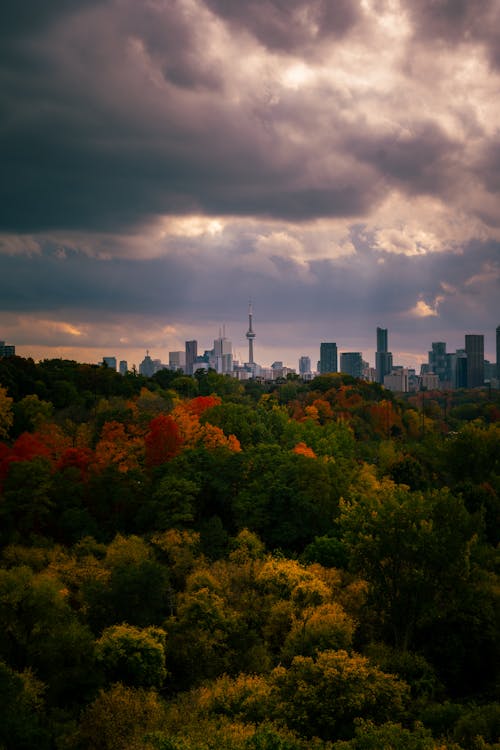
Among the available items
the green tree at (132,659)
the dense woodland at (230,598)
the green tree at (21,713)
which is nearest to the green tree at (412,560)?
the dense woodland at (230,598)

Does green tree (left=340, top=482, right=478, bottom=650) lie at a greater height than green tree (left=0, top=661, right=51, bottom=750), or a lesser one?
greater

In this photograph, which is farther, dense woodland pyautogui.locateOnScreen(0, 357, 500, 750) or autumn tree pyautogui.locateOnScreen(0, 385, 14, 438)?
autumn tree pyautogui.locateOnScreen(0, 385, 14, 438)

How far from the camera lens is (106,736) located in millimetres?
27859

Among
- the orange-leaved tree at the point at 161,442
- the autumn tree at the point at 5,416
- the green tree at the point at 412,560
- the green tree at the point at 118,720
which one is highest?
the autumn tree at the point at 5,416

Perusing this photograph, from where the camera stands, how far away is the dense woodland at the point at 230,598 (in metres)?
29.0

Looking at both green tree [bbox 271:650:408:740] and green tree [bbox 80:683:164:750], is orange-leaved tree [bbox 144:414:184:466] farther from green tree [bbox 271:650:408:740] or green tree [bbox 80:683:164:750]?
green tree [bbox 271:650:408:740]

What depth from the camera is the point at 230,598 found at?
40.4 meters

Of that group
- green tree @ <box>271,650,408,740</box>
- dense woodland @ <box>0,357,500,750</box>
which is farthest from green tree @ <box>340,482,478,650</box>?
green tree @ <box>271,650,408,740</box>

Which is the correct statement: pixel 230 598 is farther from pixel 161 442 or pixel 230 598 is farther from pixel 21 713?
pixel 161 442

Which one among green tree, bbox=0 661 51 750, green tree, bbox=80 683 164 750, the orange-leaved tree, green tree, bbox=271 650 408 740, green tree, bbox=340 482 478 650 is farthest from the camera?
the orange-leaved tree

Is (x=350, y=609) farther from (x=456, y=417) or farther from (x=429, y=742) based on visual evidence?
(x=456, y=417)

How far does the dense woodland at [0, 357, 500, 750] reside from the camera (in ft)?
95.2

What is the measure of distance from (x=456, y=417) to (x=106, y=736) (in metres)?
126

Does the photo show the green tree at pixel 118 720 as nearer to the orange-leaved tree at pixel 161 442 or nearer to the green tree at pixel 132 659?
the green tree at pixel 132 659
